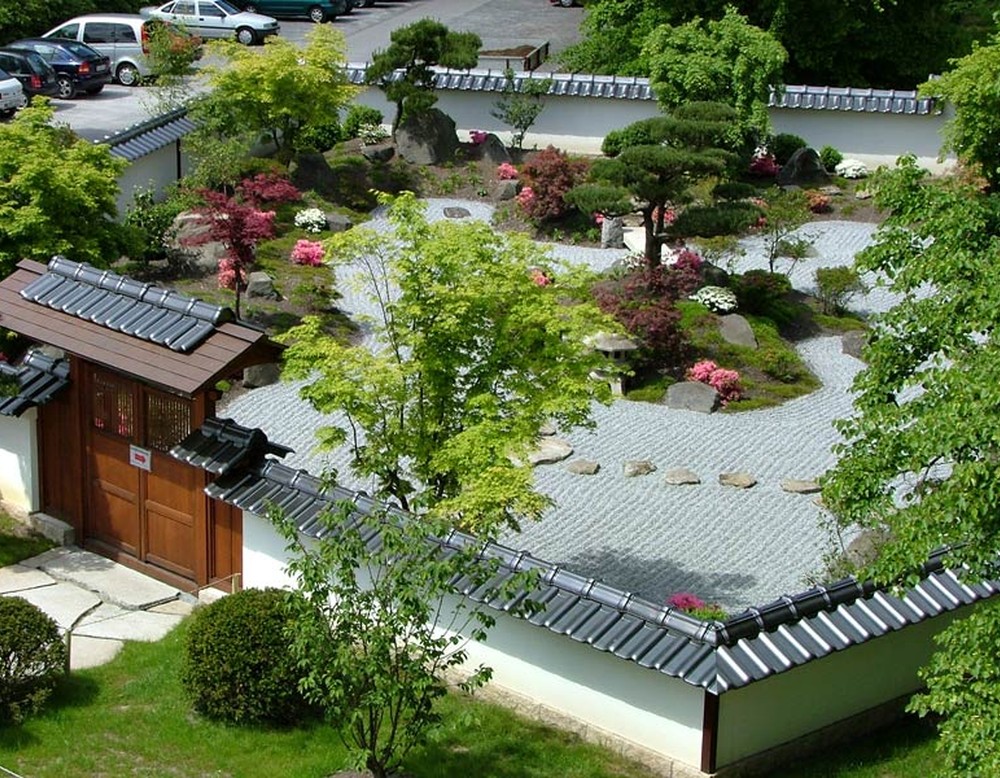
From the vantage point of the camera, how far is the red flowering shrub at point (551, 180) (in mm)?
27906

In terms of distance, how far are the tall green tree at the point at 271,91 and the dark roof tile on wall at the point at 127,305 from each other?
1149 cm

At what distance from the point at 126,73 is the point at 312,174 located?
12500 mm

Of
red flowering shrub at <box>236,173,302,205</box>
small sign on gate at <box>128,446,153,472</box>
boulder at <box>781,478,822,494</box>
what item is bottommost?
boulder at <box>781,478,822,494</box>

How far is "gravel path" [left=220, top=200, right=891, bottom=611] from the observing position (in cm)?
1714

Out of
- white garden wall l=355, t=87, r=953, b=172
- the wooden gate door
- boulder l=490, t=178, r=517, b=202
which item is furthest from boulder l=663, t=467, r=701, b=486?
white garden wall l=355, t=87, r=953, b=172

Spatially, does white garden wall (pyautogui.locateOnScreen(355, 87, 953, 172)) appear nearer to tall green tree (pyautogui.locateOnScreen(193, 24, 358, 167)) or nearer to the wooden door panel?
tall green tree (pyautogui.locateOnScreen(193, 24, 358, 167))

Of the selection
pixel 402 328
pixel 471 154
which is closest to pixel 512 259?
pixel 402 328

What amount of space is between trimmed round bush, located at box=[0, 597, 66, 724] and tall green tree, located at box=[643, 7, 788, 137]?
743 inches

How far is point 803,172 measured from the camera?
31266 mm

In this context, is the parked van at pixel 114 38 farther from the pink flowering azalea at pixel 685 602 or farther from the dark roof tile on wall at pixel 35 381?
the pink flowering azalea at pixel 685 602

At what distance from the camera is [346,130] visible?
106ft

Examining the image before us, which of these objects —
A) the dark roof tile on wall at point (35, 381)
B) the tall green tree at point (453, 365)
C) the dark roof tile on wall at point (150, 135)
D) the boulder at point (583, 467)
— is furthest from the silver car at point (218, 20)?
the tall green tree at point (453, 365)

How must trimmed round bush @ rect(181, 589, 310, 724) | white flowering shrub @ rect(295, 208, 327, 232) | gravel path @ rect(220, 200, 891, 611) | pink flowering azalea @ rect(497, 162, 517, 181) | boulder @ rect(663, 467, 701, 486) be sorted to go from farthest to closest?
pink flowering azalea @ rect(497, 162, 517, 181)
white flowering shrub @ rect(295, 208, 327, 232)
boulder @ rect(663, 467, 701, 486)
gravel path @ rect(220, 200, 891, 611)
trimmed round bush @ rect(181, 589, 310, 724)

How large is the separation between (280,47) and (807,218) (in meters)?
10.1
